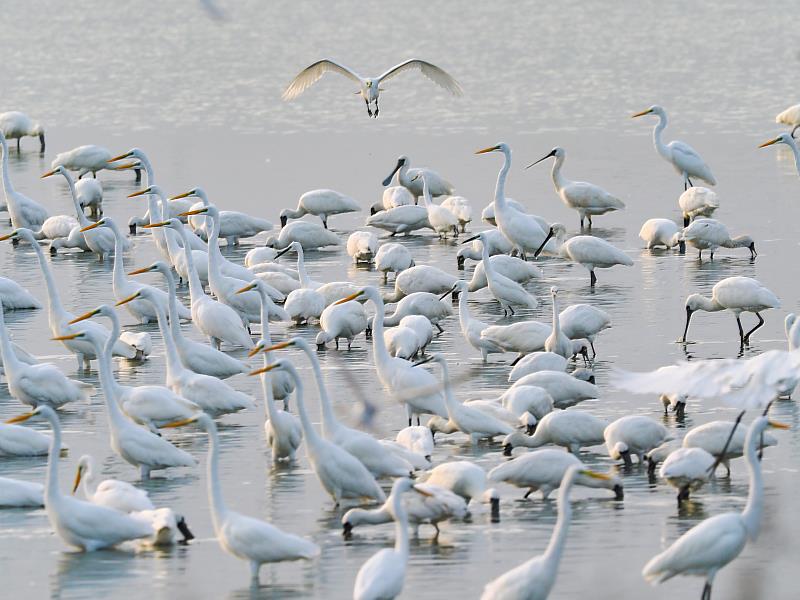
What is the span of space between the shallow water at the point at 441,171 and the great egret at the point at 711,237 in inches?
12.4

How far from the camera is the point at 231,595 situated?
10906 millimetres

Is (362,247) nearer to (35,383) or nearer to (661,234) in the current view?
(661,234)

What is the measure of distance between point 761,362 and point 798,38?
48155 millimetres

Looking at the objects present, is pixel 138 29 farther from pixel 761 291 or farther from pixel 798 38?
pixel 761 291

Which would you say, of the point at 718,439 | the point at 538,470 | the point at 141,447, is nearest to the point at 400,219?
the point at 141,447

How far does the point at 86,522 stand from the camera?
1153cm

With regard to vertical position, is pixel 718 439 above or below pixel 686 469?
above

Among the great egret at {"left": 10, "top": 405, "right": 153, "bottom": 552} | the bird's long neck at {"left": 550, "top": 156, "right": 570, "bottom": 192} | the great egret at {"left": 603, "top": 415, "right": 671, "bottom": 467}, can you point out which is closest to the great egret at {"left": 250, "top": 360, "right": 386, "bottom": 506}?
the great egret at {"left": 10, "top": 405, "right": 153, "bottom": 552}

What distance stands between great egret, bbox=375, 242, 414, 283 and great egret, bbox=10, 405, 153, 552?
10255 mm

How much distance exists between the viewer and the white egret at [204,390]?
48.8 ft

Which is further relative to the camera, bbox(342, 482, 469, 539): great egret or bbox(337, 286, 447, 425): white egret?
bbox(337, 286, 447, 425): white egret

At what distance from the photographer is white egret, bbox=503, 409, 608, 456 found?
44.3ft

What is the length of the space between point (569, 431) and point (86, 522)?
12.4 feet

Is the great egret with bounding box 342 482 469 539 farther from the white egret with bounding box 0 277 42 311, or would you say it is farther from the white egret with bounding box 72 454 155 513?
the white egret with bounding box 0 277 42 311
